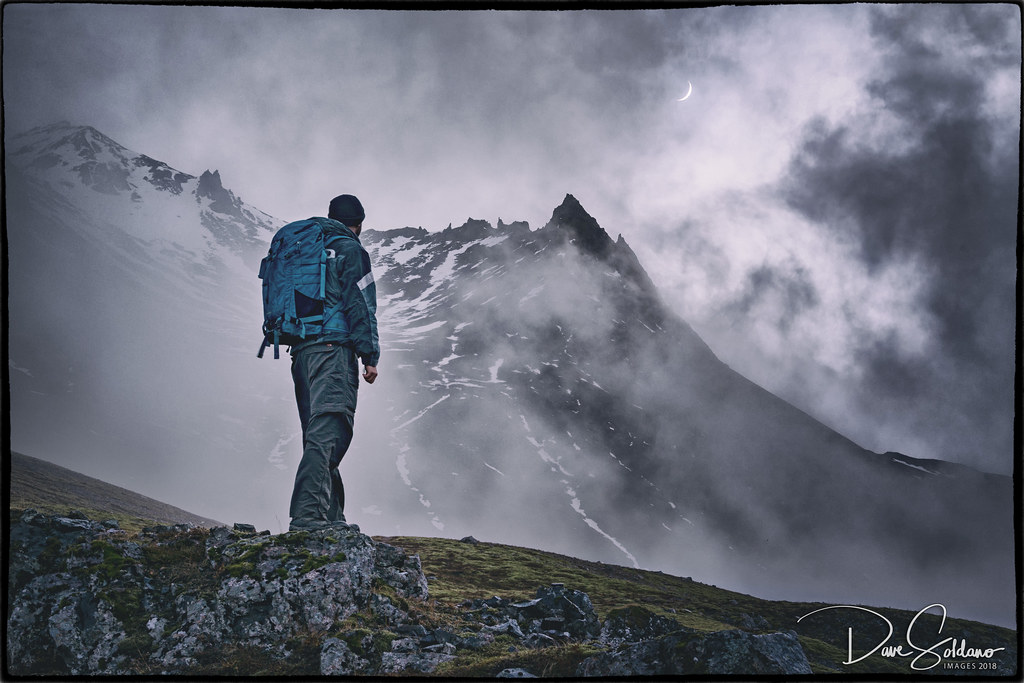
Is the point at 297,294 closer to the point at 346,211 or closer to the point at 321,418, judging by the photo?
the point at 346,211

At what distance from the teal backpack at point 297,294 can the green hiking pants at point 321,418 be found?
0.31 metres

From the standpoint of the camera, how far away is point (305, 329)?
8.85m

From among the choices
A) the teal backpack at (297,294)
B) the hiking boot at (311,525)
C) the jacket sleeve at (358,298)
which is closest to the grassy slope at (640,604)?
the hiking boot at (311,525)

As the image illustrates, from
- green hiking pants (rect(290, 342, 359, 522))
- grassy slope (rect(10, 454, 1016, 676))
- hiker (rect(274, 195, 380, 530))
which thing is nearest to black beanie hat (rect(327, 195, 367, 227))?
hiker (rect(274, 195, 380, 530))

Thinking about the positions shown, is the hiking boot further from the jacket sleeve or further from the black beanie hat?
the black beanie hat

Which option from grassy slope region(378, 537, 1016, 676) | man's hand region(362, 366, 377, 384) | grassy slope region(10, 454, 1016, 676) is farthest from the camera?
grassy slope region(378, 537, 1016, 676)

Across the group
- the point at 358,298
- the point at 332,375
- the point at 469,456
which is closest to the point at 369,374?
the point at 332,375

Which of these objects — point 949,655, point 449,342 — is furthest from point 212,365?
point 949,655

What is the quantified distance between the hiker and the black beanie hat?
1.73 feet

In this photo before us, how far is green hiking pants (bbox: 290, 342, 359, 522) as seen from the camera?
8.66 m

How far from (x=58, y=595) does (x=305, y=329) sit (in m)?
4.42

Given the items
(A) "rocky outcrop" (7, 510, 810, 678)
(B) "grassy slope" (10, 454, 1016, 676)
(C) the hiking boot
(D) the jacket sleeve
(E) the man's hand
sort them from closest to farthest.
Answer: (A) "rocky outcrop" (7, 510, 810, 678) < (E) the man's hand < (B) "grassy slope" (10, 454, 1016, 676) < (C) the hiking boot < (D) the jacket sleeve

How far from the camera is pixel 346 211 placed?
9.77 meters

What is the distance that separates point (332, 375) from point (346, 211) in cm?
261
